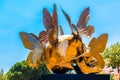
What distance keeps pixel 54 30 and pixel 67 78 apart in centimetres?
63

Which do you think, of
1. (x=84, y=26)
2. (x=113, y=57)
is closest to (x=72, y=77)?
(x=84, y=26)

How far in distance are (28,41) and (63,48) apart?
0.46 metres

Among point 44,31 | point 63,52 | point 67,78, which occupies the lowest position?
point 67,78

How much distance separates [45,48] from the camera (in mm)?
5074

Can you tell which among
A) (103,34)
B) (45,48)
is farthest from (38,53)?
(103,34)

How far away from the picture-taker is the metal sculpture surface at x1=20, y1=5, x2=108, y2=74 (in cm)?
505

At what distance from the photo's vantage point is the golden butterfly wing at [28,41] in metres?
5.08

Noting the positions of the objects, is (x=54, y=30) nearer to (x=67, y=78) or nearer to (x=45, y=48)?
(x=45, y=48)

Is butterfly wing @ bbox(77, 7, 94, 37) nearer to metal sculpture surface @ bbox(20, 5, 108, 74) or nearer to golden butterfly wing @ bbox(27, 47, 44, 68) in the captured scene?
metal sculpture surface @ bbox(20, 5, 108, 74)

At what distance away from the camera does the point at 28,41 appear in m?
5.10

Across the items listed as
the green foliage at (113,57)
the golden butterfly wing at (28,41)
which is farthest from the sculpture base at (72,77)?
the green foliage at (113,57)

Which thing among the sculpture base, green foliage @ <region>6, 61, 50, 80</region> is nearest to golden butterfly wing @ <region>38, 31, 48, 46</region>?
the sculpture base

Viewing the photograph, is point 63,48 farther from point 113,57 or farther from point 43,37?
point 113,57

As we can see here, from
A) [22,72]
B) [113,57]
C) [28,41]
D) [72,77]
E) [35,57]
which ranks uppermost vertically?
[22,72]
